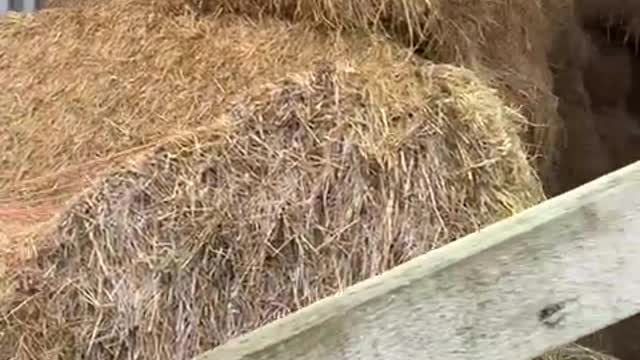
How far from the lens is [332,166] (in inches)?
59.1

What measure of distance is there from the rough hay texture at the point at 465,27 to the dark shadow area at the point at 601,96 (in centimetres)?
73

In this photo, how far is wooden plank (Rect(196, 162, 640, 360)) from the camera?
0.99m

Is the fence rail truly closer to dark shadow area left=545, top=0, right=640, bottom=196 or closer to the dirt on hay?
the dirt on hay

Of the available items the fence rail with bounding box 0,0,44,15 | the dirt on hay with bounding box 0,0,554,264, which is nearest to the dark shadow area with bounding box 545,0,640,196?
the dirt on hay with bounding box 0,0,554,264

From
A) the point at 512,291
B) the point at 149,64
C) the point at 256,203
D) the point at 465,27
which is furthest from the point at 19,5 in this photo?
the point at 512,291

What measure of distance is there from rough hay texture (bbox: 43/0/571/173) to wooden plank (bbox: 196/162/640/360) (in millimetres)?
1047

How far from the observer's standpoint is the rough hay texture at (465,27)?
2008 mm

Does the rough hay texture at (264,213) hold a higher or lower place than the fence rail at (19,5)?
higher

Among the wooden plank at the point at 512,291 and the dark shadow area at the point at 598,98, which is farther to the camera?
the dark shadow area at the point at 598,98

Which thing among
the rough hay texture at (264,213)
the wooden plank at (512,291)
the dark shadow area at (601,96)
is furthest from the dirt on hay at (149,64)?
the dark shadow area at (601,96)

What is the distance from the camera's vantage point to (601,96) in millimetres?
3344

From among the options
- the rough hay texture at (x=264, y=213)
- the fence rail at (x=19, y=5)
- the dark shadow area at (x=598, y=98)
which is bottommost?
the dark shadow area at (x=598, y=98)

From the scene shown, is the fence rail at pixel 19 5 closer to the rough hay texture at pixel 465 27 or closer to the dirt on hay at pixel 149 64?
the rough hay texture at pixel 465 27

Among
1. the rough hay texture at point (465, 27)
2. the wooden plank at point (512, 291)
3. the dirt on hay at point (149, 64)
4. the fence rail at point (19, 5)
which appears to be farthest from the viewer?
the fence rail at point (19, 5)
